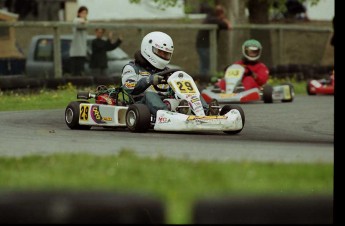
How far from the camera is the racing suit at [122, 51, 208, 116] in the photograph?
9.42 metres

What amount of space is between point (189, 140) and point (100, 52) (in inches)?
370

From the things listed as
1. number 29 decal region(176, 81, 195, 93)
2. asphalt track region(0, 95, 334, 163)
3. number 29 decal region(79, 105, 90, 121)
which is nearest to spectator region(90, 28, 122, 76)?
asphalt track region(0, 95, 334, 163)

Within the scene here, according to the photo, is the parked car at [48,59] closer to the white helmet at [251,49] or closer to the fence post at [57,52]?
the fence post at [57,52]

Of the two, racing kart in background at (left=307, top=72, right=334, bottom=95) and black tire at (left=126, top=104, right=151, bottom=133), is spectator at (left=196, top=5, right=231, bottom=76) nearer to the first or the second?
racing kart in background at (left=307, top=72, right=334, bottom=95)

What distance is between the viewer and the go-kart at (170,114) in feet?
29.9

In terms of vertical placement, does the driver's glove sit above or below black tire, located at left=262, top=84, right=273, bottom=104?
above

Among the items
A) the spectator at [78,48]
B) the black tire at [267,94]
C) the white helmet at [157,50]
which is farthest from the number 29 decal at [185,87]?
the spectator at [78,48]

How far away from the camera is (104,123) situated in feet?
32.3

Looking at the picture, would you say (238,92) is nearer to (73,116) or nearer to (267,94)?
(267,94)

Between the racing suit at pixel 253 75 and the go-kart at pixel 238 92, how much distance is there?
0.10 m

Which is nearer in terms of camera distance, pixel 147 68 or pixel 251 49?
pixel 147 68

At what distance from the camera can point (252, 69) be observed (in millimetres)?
15688

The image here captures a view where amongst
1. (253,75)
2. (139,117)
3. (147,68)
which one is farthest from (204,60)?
(139,117)
